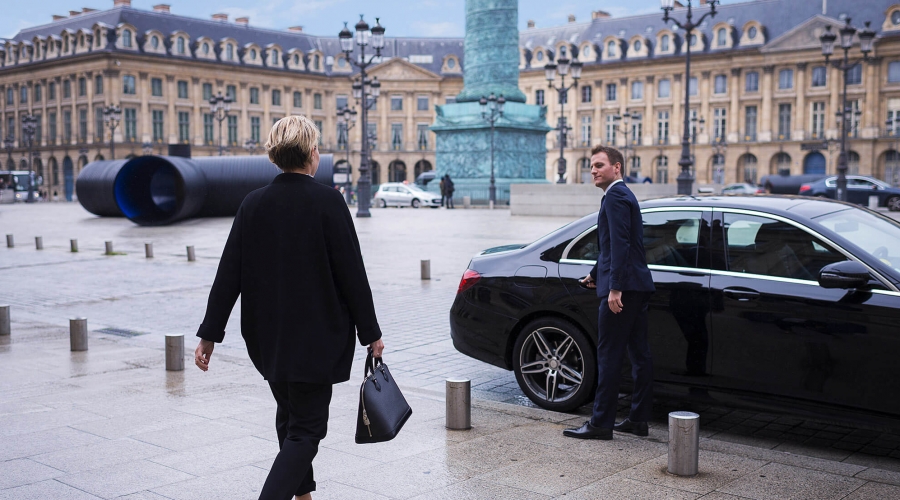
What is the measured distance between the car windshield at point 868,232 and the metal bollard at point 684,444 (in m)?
1.74

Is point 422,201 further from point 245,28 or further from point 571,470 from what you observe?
point 245,28

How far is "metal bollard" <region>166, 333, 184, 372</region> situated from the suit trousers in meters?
Answer: 3.98

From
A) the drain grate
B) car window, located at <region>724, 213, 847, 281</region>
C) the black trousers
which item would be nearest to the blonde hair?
the black trousers

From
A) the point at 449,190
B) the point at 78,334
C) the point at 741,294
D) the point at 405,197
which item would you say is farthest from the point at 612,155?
the point at 405,197

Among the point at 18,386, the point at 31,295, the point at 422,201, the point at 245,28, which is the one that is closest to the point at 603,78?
the point at 245,28

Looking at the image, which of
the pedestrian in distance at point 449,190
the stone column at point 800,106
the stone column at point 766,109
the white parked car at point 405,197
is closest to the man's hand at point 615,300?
the pedestrian in distance at point 449,190

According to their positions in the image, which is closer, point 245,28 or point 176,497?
point 176,497

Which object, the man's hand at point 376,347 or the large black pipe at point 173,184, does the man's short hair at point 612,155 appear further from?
the large black pipe at point 173,184

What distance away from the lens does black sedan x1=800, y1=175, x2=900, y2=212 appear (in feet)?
144

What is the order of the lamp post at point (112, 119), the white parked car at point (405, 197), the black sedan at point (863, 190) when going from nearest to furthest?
1. the black sedan at point (863, 190)
2. the white parked car at point (405, 197)
3. the lamp post at point (112, 119)

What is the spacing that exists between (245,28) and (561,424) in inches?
3797

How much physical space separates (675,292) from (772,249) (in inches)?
26.1

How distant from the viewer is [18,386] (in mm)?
7426

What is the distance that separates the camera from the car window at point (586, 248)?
21.6ft
